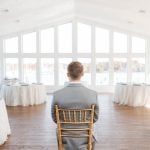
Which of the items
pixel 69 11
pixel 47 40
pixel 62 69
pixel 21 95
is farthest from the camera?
pixel 62 69

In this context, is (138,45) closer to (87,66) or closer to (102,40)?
(102,40)

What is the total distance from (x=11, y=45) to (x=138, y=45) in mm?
6176

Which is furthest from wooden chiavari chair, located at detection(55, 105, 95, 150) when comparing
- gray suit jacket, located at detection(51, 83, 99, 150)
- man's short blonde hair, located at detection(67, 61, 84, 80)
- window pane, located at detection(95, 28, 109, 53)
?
window pane, located at detection(95, 28, 109, 53)

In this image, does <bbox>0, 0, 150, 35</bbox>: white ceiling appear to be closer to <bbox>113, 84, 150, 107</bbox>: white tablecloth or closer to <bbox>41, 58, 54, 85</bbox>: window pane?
<bbox>41, 58, 54, 85</bbox>: window pane

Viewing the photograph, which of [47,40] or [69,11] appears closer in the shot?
[69,11]

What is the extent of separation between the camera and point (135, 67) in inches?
492

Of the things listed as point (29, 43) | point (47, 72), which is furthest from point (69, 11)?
point (47, 72)

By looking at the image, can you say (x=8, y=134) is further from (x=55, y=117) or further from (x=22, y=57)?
(x=22, y=57)

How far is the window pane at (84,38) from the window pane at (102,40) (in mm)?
400

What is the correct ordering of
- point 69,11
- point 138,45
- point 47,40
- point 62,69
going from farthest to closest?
point 62,69 < point 47,40 < point 138,45 < point 69,11

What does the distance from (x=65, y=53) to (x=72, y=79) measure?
10.2m

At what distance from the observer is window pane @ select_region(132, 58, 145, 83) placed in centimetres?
1249

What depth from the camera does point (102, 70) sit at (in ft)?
41.3

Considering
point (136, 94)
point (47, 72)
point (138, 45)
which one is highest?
point (138, 45)
